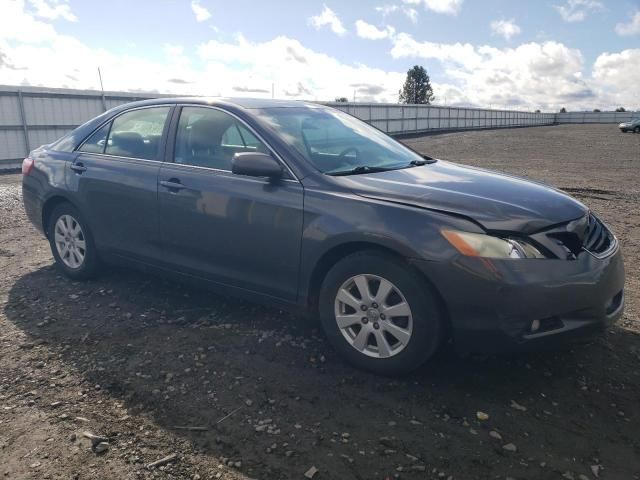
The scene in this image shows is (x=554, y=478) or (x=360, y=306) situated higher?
(x=360, y=306)

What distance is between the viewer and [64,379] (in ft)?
10.8

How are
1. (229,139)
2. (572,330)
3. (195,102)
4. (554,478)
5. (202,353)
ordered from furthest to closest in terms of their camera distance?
(195,102) < (229,139) < (202,353) < (572,330) < (554,478)

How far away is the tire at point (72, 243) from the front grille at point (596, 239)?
3.94 m

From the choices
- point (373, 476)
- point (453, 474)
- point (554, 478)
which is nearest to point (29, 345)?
point (373, 476)

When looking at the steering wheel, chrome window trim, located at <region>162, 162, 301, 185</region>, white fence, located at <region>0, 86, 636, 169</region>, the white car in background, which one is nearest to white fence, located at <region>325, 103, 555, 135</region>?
white fence, located at <region>0, 86, 636, 169</region>

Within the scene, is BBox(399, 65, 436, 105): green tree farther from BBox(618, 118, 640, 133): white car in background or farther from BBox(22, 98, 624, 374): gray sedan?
BBox(22, 98, 624, 374): gray sedan

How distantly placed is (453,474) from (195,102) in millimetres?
3180

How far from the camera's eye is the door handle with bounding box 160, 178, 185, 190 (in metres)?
4.00

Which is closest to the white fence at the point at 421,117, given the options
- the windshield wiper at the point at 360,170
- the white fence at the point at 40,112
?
the white fence at the point at 40,112

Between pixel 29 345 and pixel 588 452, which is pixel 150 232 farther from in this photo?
pixel 588 452

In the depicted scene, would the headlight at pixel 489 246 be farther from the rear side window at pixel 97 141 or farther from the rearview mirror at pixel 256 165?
the rear side window at pixel 97 141

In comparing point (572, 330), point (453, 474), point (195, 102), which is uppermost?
point (195, 102)

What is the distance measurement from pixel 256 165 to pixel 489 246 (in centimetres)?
153

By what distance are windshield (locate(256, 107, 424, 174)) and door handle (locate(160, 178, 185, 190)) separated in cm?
79
